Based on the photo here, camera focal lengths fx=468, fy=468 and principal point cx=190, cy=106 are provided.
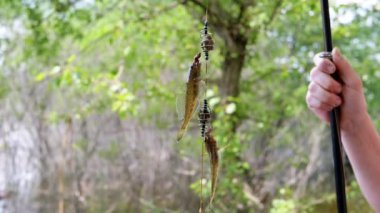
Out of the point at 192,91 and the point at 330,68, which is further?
the point at 330,68

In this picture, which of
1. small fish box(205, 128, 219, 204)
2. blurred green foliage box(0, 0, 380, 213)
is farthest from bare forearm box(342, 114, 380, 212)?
blurred green foliage box(0, 0, 380, 213)

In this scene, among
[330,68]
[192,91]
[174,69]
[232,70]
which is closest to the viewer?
[192,91]

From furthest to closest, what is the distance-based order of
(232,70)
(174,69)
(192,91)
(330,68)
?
(174,69) → (232,70) → (330,68) → (192,91)

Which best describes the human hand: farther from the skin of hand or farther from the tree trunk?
the tree trunk

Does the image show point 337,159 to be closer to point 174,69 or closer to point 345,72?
point 345,72

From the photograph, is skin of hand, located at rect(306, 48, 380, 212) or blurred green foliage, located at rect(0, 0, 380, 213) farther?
blurred green foliage, located at rect(0, 0, 380, 213)

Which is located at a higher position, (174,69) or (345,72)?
(174,69)

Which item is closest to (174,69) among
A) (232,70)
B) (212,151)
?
(232,70)

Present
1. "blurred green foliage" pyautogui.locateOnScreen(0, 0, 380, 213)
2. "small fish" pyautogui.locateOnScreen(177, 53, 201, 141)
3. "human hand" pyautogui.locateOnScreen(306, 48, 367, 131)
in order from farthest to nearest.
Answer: "blurred green foliage" pyautogui.locateOnScreen(0, 0, 380, 213)
"human hand" pyautogui.locateOnScreen(306, 48, 367, 131)
"small fish" pyautogui.locateOnScreen(177, 53, 201, 141)
